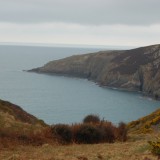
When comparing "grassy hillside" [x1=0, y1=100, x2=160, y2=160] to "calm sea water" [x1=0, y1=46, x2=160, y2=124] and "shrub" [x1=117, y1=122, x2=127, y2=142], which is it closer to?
"shrub" [x1=117, y1=122, x2=127, y2=142]

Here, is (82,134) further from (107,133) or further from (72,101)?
(72,101)

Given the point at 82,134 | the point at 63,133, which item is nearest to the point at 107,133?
the point at 82,134

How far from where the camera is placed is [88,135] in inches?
1054

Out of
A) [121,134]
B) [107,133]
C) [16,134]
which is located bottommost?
[121,134]

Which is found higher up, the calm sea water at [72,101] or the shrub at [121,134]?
the shrub at [121,134]

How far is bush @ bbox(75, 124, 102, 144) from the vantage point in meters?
26.7

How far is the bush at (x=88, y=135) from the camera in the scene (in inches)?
1053

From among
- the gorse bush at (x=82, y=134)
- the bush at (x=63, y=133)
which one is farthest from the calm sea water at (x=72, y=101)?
the bush at (x=63, y=133)

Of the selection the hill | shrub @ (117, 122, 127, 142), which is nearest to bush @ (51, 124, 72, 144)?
the hill

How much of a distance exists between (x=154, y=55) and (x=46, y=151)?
185 metres

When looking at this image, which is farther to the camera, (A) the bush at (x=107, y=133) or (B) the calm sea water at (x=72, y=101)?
(B) the calm sea water at (x=72, y=101)

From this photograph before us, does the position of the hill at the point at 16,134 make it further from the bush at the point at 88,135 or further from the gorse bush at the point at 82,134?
the bush at the point at 88,135

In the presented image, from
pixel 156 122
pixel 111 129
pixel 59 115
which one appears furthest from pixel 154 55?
pixel 111 129

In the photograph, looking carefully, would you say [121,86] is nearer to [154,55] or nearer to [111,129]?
[154,55]
